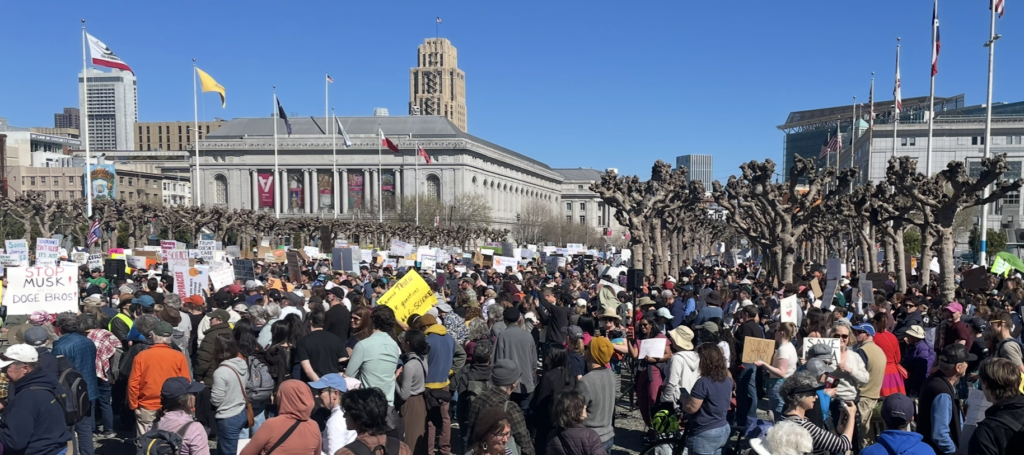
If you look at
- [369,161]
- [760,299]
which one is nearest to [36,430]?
[760,299]

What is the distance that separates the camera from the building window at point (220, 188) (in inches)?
4173

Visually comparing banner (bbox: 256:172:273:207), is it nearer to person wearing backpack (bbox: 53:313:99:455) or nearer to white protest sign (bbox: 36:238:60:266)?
white protest sign (bbox: 36:238:60:266)

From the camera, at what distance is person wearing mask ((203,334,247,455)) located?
273 inches

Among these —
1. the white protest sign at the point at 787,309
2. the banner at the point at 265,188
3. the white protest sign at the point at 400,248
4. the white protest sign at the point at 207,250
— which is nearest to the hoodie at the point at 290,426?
the white protest sign at the point at 787,309

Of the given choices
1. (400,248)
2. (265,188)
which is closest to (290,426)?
(400,248)

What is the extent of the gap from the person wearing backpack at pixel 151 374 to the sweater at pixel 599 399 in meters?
3.58

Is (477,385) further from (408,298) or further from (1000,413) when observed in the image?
(1000,413)

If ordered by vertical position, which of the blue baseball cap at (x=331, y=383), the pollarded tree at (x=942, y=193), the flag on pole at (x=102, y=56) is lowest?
the blue baseball cap at (x=331, y=383)

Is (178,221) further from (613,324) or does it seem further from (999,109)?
(999,109)

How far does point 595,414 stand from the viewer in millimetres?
6684

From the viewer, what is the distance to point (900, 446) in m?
4.83

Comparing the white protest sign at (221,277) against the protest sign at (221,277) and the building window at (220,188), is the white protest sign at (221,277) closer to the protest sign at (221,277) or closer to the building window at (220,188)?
the protest sign at (221,277)

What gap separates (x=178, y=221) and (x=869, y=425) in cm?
4324

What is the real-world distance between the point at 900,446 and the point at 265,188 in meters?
105
